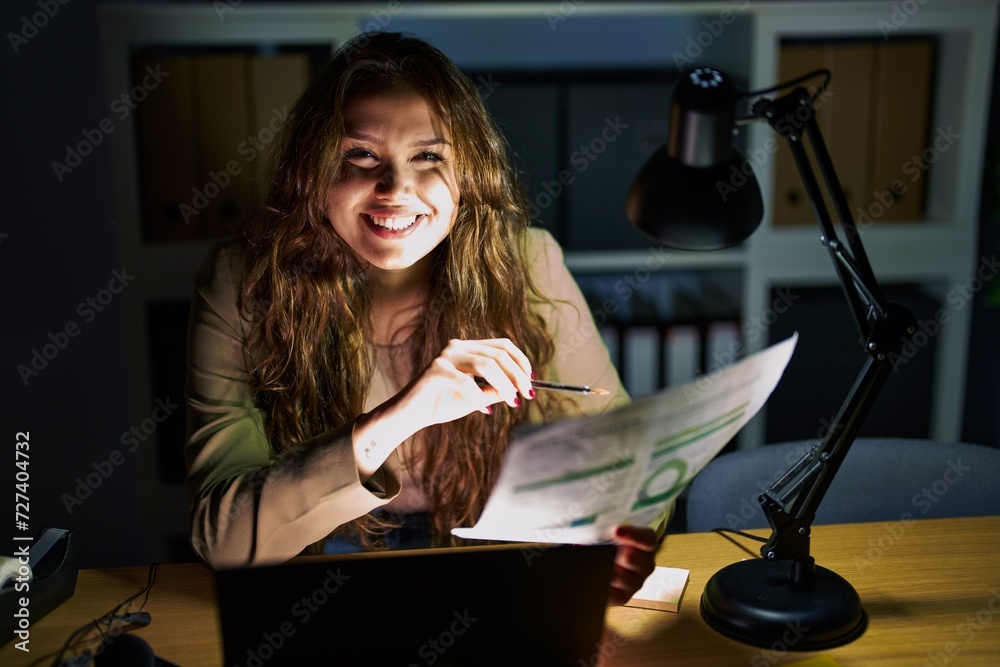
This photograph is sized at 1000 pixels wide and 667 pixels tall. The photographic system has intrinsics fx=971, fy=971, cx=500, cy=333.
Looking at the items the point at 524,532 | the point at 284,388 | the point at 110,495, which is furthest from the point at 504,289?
the point at 110,495

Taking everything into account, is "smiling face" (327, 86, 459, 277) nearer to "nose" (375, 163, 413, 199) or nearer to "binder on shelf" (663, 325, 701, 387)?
"nose" (375, 163, 413, 199)

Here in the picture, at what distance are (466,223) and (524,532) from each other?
597 mm

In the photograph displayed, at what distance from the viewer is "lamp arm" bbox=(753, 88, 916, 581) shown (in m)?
0.98

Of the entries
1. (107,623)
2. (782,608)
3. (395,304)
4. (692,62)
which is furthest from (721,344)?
(107,623)

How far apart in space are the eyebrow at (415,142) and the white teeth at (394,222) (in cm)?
10

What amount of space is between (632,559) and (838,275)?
0.38 meters

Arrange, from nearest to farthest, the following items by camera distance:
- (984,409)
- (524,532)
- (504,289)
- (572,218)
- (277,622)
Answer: (277,622), (524,532), (504,289), (572,218), (984,409)

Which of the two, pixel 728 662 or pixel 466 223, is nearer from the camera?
pixel 728 662

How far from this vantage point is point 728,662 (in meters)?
0.99

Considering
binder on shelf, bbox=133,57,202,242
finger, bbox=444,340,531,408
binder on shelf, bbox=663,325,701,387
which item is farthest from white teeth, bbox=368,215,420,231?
binder on shelf, bbox=663,325,701,387

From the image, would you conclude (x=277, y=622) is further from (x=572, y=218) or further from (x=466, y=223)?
(x=572, y=218)

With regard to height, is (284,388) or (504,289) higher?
(504,289)

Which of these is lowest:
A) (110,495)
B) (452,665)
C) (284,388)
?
(110,495)

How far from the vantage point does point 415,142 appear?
4.31 ft
